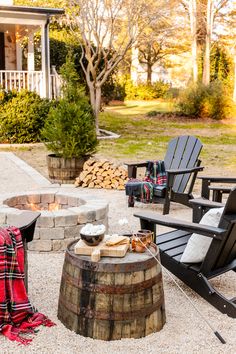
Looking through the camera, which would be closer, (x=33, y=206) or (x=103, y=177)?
(x=33, y=206)

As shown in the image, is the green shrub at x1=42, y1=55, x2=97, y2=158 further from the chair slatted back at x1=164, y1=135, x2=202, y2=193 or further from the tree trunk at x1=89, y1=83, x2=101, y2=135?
the tree trunk at x1=89, y1=83, x2=101, y2=135

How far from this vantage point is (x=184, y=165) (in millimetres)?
6852

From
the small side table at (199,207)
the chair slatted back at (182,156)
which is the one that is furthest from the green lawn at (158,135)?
the small side table at (199,207)

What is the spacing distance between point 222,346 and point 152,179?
409 cm

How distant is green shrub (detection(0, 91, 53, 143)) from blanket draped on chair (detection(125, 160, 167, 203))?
256 inches

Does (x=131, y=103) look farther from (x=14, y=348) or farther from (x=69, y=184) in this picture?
(x=14, y=348)

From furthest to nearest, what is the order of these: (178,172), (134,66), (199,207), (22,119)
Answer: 1. (134,66)
2. (22,119)
3. (178,172)
4. (199,207)

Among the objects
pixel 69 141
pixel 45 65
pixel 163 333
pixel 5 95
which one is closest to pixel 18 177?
pixel 69 141

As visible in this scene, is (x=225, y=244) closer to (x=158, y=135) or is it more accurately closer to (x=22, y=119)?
(x=22, y=119)

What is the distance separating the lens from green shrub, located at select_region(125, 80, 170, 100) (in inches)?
1163

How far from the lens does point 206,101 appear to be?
1964 centimetres

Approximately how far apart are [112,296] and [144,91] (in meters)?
27.4

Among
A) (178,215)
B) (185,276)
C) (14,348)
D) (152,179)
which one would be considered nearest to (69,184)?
(152,179)

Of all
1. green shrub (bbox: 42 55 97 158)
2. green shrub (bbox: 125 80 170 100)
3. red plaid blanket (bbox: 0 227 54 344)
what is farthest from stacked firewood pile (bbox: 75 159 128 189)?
green shrub (bbox: 125 80 170 100)
